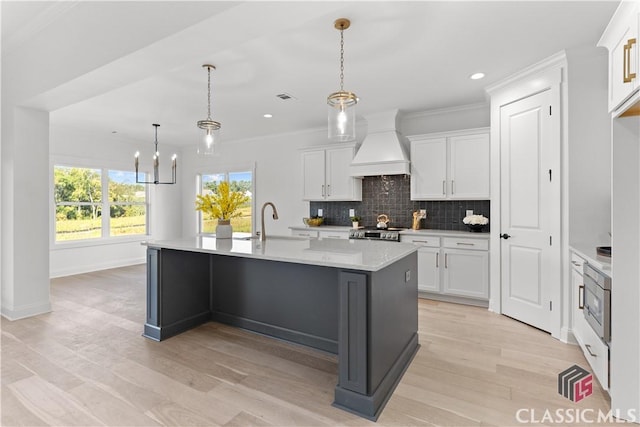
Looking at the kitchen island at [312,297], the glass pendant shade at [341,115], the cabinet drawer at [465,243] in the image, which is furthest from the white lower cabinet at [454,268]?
the glass pendant shade at [341,115]

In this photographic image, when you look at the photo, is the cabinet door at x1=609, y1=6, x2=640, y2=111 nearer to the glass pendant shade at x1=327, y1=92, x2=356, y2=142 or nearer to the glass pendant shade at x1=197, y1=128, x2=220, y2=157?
the glass pendant shade at x1=327, y1=92, x2=356, y2=142

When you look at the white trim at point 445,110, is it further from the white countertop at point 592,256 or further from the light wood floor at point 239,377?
the light wood floor at point 239,377

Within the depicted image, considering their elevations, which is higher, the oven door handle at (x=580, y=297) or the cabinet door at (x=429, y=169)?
the cabinet door at (x=429, y=169)

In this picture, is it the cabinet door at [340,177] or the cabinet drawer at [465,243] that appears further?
the cabinet door at [340,177]

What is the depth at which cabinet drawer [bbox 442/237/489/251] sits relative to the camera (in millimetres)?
3996

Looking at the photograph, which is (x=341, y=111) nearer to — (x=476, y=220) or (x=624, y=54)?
(x=624, y=54)

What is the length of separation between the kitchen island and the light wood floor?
0.42ft

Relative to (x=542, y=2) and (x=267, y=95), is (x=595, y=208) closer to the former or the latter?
(x=542, y=2)

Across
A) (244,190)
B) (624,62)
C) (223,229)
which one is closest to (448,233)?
(624,62)

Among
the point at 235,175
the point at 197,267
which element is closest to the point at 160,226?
the point at 235,175

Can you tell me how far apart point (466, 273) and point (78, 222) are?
6.60 meters

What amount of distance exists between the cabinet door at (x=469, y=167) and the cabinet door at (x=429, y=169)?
0.34 feet

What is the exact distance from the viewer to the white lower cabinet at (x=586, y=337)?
82.0 inches

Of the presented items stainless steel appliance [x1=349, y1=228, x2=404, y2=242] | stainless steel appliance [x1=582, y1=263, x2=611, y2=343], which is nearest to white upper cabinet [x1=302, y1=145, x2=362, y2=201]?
A: stainless steel appliance [x1=349, y1=228, x2=404, y2=242]
